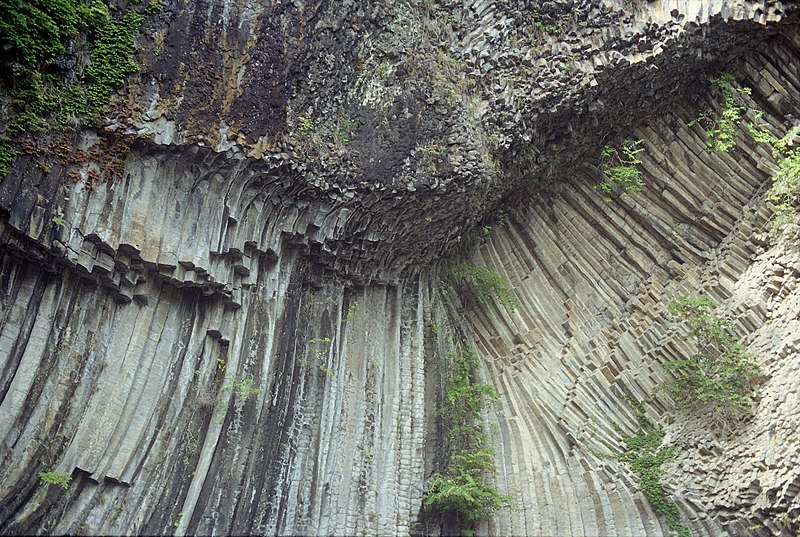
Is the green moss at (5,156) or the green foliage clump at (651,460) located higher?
the green moss at (5,156)

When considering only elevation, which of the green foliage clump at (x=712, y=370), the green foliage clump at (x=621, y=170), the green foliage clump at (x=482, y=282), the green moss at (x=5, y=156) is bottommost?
the green foliage clump at (x=712, y=370)

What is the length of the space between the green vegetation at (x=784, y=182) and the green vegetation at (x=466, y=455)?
4.21 meters

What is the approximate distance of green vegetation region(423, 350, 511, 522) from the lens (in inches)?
368

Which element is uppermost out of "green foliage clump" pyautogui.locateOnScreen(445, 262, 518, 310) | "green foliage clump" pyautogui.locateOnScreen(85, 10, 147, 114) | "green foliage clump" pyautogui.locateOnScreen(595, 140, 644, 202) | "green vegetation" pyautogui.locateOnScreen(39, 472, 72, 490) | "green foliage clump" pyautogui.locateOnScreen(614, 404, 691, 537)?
"green foliage clump" pyautogui.locateOnScreen(595, 140, 644, 202)

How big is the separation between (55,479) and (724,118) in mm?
8970

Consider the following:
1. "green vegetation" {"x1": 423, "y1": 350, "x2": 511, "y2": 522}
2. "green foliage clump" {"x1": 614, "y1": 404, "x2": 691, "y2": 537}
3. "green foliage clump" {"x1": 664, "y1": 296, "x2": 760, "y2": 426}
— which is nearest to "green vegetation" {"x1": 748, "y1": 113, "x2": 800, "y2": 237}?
"green foliage clump" {"x1": 664, "y1": 296, "x2": 760, "y2": 426}

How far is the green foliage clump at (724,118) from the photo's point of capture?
388 inches

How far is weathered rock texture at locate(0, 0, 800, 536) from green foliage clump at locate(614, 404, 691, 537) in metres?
0.16

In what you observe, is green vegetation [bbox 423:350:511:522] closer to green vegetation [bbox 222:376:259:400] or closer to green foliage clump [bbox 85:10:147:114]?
green vegetation [bbox 222:376:259:400]

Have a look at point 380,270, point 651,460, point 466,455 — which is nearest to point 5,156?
point 380,270

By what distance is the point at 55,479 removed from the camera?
727cm

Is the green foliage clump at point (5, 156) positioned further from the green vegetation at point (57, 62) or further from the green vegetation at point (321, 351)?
the green vegetation at point (321, 351)

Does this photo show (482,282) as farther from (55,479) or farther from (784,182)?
(55,479)

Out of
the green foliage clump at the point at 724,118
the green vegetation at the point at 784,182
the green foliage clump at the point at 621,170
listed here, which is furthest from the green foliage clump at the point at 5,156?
the green vegetation at the point at 784,182
